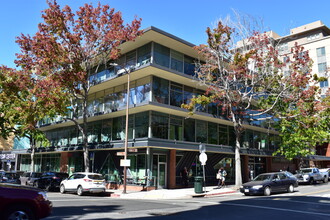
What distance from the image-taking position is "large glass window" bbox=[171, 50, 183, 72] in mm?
24775

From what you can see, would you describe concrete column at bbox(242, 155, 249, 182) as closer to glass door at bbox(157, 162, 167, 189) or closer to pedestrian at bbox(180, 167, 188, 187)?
pedestrian at bbox(180, 167, 188, 187)

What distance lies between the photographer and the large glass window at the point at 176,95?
24.4 meters

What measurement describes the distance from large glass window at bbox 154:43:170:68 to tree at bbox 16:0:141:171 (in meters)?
2.40

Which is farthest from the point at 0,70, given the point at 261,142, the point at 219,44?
the point at 261,142

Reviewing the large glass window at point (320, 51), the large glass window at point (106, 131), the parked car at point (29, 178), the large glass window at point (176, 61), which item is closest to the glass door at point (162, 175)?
the large glass window at point (106, 131)

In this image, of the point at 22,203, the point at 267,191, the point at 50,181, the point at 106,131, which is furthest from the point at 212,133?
the point at 22,203

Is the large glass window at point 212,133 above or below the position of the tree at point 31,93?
below

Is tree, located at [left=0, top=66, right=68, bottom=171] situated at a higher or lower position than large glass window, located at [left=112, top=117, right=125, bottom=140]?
higher

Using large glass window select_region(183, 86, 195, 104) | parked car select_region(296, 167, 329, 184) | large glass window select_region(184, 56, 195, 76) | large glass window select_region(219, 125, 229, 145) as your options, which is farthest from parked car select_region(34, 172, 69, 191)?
parked car select_region(296, 167, 329, 184)

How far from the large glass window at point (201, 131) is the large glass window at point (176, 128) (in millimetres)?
2212

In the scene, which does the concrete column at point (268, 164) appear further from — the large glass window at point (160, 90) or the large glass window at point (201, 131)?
the large glass window at point (160, 90)

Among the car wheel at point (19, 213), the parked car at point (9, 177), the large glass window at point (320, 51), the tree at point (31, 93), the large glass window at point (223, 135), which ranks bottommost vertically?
the parked car at point (9, 177)

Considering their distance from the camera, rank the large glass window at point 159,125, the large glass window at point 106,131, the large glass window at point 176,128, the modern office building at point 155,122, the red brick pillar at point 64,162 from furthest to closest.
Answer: the red brick pillar at point 64,162, the large glass window at point 106,131, the large glass window at point 176,128, the large glass window at point 159,125, the modern office building at point 155,122

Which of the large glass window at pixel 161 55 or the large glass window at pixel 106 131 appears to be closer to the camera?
the large glass window at pixel 161 55
